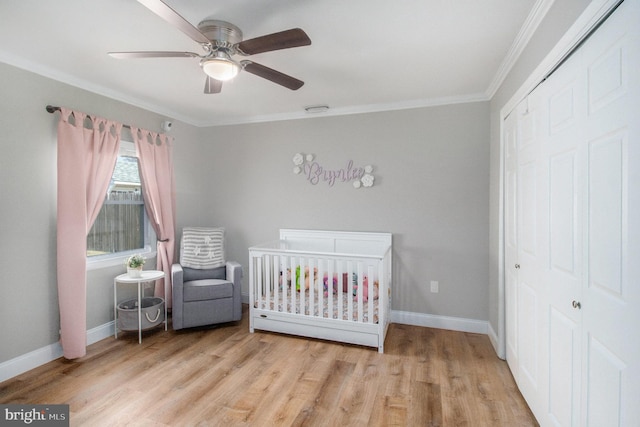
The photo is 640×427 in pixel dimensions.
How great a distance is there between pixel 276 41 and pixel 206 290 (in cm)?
252

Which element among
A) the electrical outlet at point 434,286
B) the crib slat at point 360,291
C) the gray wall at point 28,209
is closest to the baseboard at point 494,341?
the electrical outlet at point 434,286

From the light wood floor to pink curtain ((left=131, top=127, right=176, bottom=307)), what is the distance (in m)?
0.87

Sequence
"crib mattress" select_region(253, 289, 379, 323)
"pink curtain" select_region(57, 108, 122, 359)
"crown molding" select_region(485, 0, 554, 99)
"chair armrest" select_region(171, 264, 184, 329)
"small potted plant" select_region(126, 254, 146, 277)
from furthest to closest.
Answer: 1. "chair armrest" select_region(171, 264, 184, 329)
2. "small potted plant" select_region(126, 254, 146, 277)
3. "crib mattress" select_region(253, 289, 379, 323)
4. "pink curtain" select_region(57, 108, 122, 359)
5. "crown molding" select_region(485, 0, 554, 99)

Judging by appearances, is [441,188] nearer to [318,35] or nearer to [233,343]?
→ [318,35]

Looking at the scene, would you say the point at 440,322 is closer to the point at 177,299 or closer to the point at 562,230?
the point at 562,230

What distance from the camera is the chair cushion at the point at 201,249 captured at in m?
3.49

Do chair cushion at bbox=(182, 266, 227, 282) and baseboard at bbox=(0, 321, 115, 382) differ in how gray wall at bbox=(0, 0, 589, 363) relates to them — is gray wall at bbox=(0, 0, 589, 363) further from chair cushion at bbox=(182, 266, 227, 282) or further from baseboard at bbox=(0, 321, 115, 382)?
chair cushion at bbox=(182, 266, 227, 282)

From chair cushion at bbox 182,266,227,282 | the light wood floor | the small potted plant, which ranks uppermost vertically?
the small potted plant

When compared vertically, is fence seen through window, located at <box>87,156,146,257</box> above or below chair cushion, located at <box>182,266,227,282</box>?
above

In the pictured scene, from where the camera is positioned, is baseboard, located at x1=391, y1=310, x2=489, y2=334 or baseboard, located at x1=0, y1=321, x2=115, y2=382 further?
baseboard, located at x1=391, y1=310, x2=489, y2=334

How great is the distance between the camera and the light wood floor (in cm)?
190

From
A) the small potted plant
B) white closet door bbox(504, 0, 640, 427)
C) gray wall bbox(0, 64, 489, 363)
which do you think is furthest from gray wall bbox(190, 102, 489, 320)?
the small potted plant

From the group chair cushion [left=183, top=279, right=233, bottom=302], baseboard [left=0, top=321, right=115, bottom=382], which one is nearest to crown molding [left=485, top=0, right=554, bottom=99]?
chair cushion [left=183, top=279, right=233, bottom=302]

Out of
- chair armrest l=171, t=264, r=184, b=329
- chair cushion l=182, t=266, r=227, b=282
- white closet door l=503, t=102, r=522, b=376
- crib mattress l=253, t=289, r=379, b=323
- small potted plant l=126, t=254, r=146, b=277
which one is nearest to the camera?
white closet door l=503, t=102, r=522, b=376
